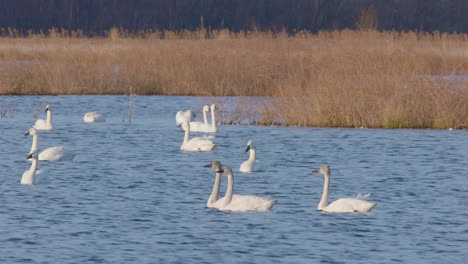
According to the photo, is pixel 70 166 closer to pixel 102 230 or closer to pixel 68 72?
pixel 102 230

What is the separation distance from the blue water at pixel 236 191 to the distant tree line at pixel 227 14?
37.3 m

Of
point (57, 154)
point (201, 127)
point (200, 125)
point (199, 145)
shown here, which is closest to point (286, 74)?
point (200, 125)

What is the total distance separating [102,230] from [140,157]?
659 cm

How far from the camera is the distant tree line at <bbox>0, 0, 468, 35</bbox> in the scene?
5841 centimetres

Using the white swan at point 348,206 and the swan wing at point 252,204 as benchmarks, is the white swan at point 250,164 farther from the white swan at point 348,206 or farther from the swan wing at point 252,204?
the white swan at point 348,206


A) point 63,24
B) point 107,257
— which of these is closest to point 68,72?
point 107,257

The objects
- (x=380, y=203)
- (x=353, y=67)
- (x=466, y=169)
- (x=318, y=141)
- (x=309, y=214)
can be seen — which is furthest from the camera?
(x=353, y=67)

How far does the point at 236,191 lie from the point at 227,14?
4756 centimetres

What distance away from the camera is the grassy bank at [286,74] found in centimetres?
1992

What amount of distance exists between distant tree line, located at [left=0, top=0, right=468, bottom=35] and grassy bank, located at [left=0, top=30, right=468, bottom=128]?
24.0m

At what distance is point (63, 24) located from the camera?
195 feet

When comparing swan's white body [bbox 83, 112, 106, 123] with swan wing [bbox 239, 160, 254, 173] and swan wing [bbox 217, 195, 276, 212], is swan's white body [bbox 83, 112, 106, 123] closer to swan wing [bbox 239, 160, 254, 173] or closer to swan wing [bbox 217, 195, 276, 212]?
swan wing [bbox 239, 160, 254, 173]

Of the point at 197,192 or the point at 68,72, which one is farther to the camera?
the point at 68,72

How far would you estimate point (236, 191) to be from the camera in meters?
14.0
